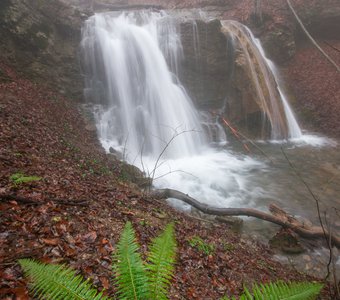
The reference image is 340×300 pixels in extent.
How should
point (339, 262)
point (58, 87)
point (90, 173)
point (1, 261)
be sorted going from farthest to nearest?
point (58, 87) → point (90, 173) → point (339, 262) → point (1, 261)

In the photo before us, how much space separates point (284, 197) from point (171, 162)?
16.2 ft

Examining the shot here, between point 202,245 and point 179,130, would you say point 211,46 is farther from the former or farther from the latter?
point 202,245

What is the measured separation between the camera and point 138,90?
1409cm

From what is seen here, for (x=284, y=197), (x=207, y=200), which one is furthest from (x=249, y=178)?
(x=207, y=200)

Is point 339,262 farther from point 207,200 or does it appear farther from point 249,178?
point 249,178

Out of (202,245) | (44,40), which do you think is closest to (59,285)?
(202,245)

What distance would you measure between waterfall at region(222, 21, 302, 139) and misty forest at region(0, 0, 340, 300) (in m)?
0.09

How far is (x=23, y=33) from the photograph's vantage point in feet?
36.9

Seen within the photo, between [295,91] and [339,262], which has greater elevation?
[295,91]

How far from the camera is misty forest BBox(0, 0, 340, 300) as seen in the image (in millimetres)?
2844

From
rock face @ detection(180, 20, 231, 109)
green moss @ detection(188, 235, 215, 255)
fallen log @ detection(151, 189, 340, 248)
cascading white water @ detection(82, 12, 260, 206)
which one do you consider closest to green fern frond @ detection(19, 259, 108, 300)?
green moss @ detection(188, 235, 215, 255)

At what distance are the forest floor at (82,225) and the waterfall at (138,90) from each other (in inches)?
201

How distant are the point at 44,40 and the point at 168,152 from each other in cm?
760

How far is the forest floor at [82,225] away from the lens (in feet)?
9.28
